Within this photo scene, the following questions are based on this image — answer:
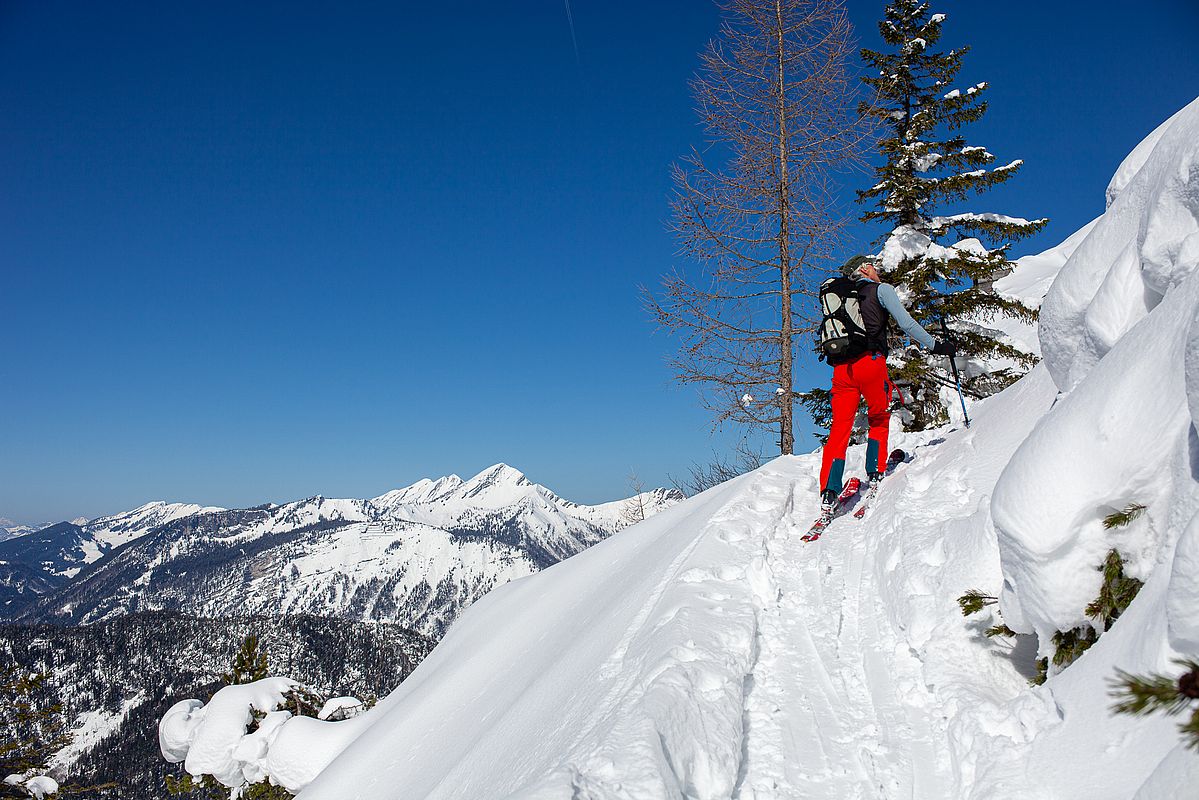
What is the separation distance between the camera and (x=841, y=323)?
21.3 ft

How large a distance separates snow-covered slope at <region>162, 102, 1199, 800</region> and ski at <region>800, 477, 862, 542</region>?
4.1 inches

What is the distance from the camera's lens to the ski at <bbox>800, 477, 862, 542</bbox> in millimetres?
6094

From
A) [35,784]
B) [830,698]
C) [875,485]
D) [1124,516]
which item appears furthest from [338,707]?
[1124,516]

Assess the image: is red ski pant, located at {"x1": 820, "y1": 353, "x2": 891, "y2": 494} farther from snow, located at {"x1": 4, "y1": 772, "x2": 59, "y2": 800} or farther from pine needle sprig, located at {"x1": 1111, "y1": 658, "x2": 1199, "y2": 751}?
snow, located at {"x1": 4, "y1": 772, "x2": 59, "y2": 800}

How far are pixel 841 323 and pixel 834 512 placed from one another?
2121 millimetres

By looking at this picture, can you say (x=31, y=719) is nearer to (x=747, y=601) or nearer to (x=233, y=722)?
(x=233, y=722)

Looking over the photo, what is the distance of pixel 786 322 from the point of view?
38.1ft

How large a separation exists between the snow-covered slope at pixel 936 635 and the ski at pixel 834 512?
0.34 ft

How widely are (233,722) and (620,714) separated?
1220 cm

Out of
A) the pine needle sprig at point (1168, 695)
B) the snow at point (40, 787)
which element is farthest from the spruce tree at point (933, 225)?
the snow at point (40, 787)

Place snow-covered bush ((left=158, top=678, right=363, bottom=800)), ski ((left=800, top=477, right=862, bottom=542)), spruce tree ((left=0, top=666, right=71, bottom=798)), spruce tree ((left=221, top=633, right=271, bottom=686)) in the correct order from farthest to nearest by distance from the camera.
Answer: spruce tree ((left=221, top=633, right=271, bottom=686)) → spruce tree ((left=0, top=666, right=71, bottom=798)) → snow-covered bush ((left=158, top=678, right=363, bottom=800)) → ski ((left=800, top=477, right=862, bottom=542))

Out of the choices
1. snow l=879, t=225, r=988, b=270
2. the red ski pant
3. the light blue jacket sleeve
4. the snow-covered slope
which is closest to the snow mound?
the snow-covered slope

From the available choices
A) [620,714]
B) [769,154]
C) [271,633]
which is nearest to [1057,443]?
[620,714]

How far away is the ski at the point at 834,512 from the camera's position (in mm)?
6094
